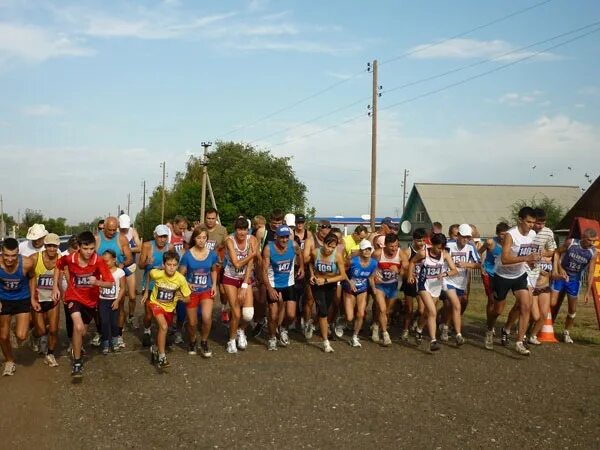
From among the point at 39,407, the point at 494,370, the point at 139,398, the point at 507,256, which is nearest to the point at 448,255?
the point at 507,256

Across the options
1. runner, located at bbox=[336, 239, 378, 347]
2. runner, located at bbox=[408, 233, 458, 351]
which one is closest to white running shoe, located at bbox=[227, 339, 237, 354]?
runner, located at bbox=[336, 239, 378, 347]

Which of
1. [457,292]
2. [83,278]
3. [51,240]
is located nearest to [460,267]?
[457,292]

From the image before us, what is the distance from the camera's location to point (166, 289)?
8.29 meters

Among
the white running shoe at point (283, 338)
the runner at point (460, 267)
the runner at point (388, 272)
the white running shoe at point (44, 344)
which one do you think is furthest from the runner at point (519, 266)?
the white running shoe at point (44, 344)

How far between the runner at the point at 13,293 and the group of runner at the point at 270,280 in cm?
2

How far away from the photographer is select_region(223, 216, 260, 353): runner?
908 centimetres

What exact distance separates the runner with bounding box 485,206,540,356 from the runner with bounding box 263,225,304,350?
10.3 feet

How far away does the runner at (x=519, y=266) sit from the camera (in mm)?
9023

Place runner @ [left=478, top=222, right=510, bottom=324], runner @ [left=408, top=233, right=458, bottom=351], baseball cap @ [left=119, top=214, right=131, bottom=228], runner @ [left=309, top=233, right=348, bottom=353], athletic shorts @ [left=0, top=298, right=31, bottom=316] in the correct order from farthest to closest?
baseball cap @ [left=119, top=214, right=131, bottom=228] < runner @ [left=478, top=222, right=510, bottom=324] < runner @ [left=309, top=233, right=348, bottom=353] < runner @ [left=408, top=233, right=458, bottom=351] < athletic shorts @ [left=0, top=298, right=31, bottom=316]

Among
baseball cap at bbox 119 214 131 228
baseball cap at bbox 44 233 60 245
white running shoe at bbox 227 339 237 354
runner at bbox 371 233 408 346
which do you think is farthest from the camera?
baseball cap at bbox 119 214 131 228

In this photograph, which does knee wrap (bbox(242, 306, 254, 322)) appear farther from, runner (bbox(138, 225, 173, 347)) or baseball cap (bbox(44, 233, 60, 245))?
baseball cap (bbox(44, 233, 60, 245))

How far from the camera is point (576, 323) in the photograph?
12.6m

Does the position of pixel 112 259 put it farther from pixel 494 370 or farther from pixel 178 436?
pixel 494 370

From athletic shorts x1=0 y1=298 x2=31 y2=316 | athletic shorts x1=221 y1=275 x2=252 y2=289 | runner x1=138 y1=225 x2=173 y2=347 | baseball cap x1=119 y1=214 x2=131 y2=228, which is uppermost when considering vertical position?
baseball cap x1=119 y1=214 x2=131 y2=228
